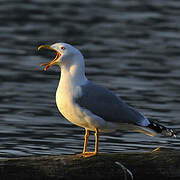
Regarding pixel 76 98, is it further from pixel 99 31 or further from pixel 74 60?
pixel 99 31

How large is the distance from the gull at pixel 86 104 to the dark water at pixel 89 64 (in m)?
2.41

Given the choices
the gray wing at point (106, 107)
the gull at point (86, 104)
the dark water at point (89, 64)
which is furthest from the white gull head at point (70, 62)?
the dark water at point (89, 64)

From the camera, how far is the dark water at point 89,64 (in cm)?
1147

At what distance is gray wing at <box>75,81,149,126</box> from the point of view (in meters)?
8.09

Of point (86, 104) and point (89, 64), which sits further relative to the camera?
point (89, 64)

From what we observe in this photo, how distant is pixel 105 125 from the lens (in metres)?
8.13

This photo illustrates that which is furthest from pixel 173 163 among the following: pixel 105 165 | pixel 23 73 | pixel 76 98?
A: pixel 23 73

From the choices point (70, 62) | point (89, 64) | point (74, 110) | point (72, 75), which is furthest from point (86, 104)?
point (89, 64)

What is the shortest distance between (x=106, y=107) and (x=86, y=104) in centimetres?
26

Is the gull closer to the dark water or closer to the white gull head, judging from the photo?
the white gull head

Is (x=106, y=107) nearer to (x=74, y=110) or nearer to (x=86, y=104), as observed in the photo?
(x=86, y=104)

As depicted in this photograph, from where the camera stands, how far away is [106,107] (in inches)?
321

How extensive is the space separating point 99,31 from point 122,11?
303 centimetres

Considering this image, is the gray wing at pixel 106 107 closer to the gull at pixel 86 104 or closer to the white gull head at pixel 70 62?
the gull at pixel 86 104
